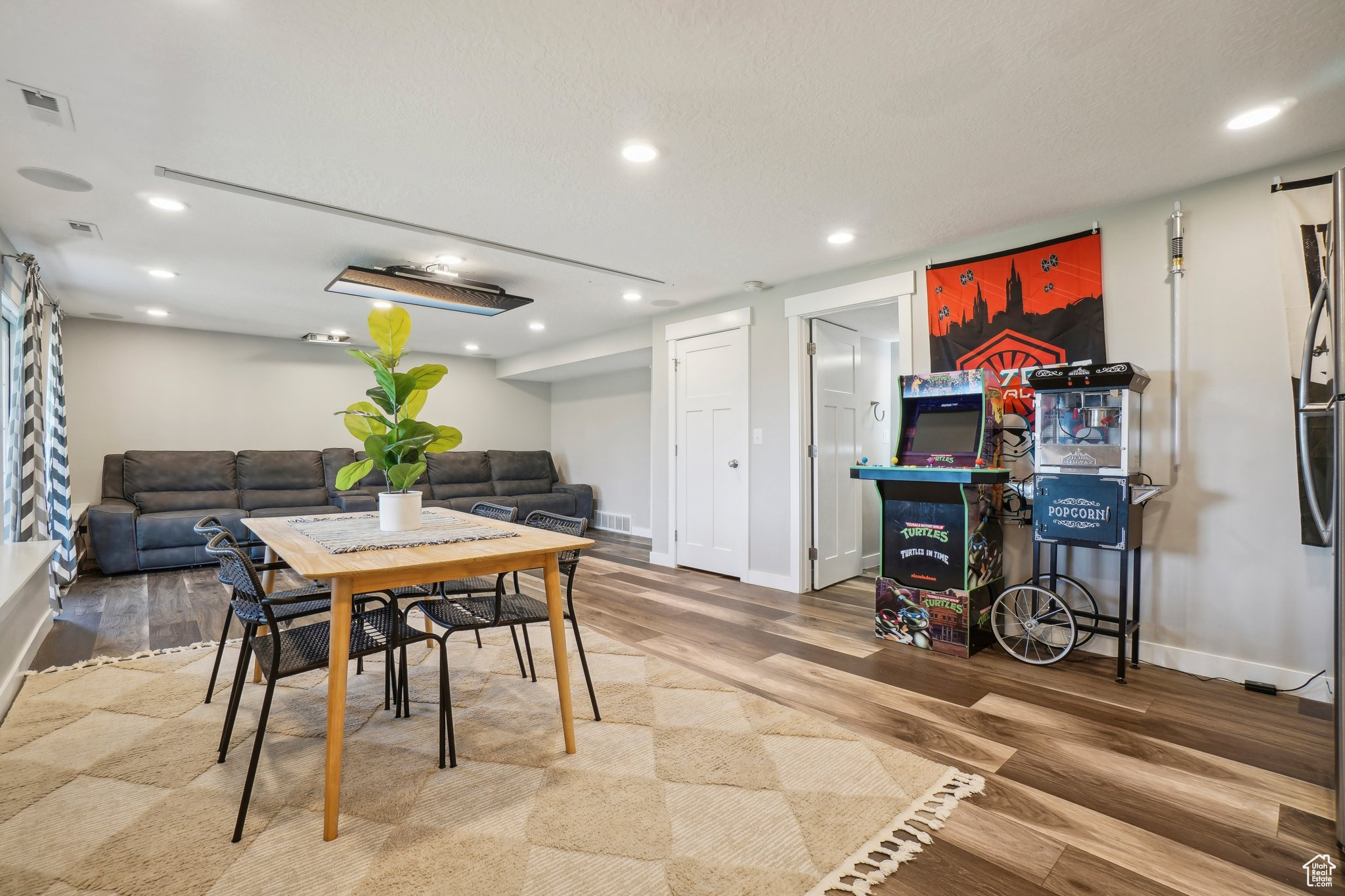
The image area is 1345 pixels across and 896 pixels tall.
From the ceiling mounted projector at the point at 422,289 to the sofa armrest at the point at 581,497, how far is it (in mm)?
3544

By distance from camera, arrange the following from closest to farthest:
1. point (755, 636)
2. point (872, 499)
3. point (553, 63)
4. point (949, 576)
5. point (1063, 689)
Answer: point (553, 63), point (1063, 689), point (949, 576), point (755, 636), point (872, 499)

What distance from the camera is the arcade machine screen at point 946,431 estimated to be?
322 centimetres

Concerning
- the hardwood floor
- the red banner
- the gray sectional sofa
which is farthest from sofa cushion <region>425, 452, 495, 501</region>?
the red banner

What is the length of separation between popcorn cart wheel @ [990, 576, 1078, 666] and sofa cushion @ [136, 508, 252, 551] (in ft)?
18.6

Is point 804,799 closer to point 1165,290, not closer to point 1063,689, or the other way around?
point 1063,689

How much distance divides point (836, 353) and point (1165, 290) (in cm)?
214

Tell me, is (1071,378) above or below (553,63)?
below

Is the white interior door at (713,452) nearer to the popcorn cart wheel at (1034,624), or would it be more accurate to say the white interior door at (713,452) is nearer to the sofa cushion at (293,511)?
the popcorn cart wheel at (1034,624)

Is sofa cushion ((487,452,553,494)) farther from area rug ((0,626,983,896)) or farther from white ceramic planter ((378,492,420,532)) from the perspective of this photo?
white ceramic planter ((378,492,420,532))

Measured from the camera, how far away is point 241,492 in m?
6.17

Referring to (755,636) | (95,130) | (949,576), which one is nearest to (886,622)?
(949,576)

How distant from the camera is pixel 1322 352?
2463 mm

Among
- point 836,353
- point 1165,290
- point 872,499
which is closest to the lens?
point 1165,290

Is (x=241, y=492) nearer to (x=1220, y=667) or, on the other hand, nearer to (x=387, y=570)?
(x=387, y=570)
